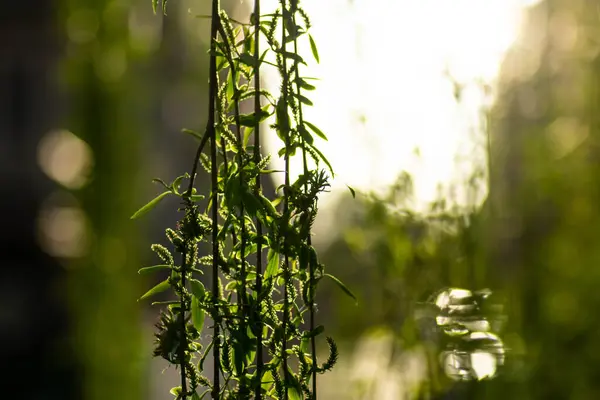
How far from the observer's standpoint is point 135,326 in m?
2.09

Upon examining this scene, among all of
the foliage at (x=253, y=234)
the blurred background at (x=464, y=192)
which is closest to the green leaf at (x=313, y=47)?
the foliage at (x=253, y=234)

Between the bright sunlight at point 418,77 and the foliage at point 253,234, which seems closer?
the foliage at point 253,234

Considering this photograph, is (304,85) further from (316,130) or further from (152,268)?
(152,268)

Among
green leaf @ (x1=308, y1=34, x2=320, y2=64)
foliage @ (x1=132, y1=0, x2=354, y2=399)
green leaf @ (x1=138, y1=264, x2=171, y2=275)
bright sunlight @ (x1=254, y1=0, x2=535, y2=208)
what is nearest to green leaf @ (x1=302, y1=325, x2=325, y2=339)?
foliage @ (x1=132, y1=0, x2=354, y2=399)

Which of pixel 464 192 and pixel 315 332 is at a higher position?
pixel 464 192

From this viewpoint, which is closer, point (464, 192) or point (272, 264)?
point (272, 264)

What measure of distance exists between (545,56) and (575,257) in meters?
0.42

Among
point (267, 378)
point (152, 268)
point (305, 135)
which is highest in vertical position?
point (305, 135)

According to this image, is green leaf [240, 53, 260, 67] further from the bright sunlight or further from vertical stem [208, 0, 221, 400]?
the bright sunlight

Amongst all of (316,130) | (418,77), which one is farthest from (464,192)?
(316,130)

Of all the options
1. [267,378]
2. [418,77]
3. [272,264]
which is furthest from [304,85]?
[418,77]

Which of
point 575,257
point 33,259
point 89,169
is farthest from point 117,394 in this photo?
point 33,259

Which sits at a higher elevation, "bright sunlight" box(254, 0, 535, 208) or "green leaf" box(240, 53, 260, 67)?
"bright sunlight" box(254, 0, 535, 208)

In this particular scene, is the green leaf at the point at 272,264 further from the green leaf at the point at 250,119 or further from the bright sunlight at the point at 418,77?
the bright sunlight at the point at 418,77
